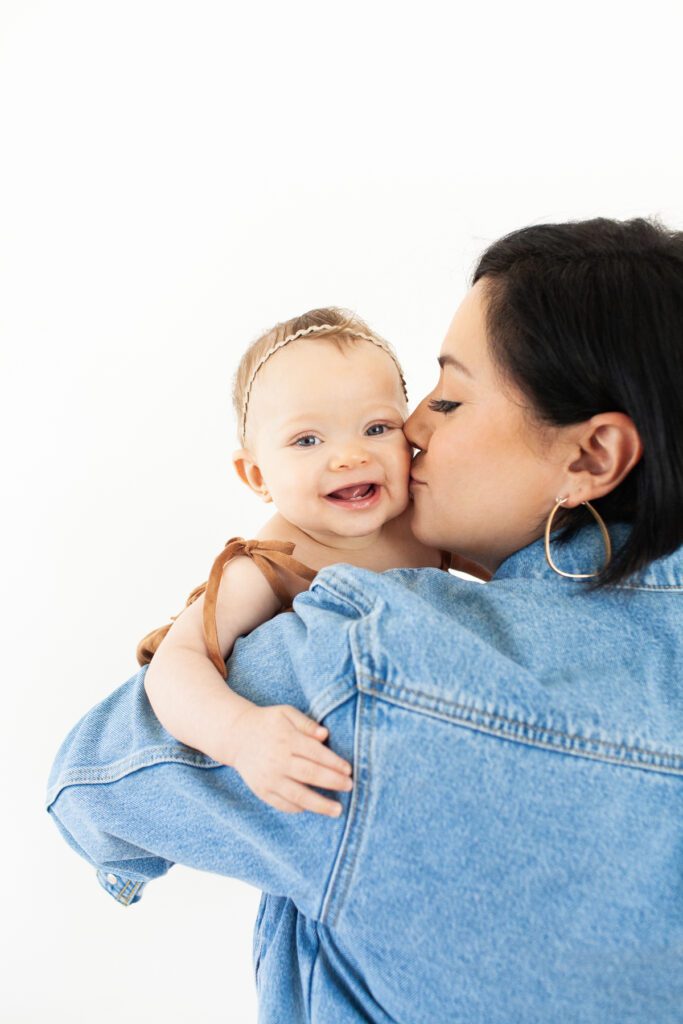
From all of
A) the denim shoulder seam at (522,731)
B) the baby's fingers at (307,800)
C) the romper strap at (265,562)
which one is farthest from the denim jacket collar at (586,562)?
the baby's fingers at (307,800)

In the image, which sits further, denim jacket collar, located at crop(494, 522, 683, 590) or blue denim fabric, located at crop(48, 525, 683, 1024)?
denim jacket collar, located at crop(494, 522, 683, 590)

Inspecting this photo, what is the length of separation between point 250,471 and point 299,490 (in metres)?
0.20

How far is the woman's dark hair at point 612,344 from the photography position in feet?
4.24

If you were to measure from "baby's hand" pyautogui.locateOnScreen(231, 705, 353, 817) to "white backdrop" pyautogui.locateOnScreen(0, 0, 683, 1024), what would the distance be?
215cm

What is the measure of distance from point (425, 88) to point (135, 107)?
1.00 m

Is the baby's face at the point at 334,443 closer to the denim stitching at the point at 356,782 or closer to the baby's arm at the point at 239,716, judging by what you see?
the baby's arm at the point at 239,716

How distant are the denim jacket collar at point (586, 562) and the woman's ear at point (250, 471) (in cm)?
60

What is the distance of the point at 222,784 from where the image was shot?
1249 millimetres

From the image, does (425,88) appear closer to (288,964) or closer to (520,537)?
(520,537)

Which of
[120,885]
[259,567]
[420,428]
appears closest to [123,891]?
[120,885]

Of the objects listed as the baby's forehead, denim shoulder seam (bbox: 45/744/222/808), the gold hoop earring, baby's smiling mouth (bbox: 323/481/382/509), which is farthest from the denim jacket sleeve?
the baby's forehead

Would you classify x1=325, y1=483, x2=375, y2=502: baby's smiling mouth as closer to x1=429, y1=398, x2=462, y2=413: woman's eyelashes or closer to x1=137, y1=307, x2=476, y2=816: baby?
x1=137, y1=307, x2=476, y2=816: baby

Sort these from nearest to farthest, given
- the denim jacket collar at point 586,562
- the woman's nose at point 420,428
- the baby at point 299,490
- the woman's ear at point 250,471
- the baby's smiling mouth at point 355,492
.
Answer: the denim jacket collar at point 586,562
the baby at point 299,490
the woman's nose at point 420,428
the baby's smiling mouth at point 355,492
the woman's ear at point 250,471

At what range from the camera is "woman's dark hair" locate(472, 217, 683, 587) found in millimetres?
1292
